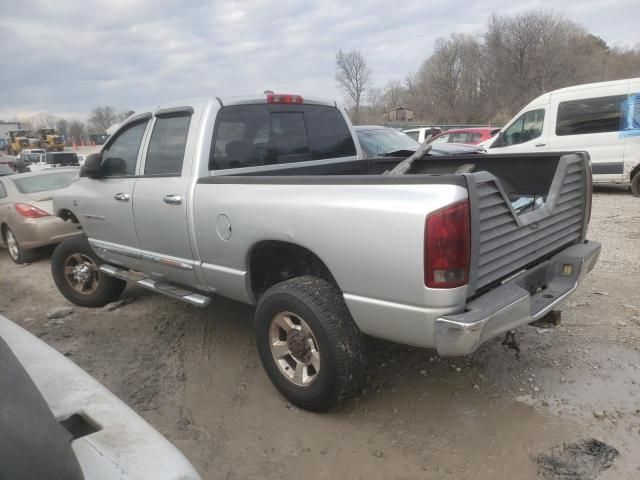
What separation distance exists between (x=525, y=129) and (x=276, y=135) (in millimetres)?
8555

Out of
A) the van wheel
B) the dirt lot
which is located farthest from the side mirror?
the van wheel

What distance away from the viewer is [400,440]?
9.00 feet

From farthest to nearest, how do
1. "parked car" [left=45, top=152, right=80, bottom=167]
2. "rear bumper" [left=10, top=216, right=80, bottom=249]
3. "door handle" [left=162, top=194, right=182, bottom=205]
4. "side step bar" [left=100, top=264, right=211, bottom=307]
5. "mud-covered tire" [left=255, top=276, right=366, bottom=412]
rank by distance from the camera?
"parked car" [left=45, top=152, right=80, bottom=167] → "rear bumper" [left=10, top=216, right=80, bottom=249] → "side step bar" [left=100, top=264, right=211, bottom=307] → "door handle" [left=162, top=194, right=182, bottom=205] → "mud-covered tire" [left=255, top=276, right=366, bottom=412]

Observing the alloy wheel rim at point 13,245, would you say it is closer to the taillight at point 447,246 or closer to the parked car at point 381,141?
the parked car at point 381,141

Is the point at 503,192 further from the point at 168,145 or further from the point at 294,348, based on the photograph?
the point at 168,145

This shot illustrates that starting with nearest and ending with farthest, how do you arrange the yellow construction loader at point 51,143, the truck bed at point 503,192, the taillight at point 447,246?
the taillight at point 447,246 → the truck bed at point 503,192 → the yellow construction loader at point 51,143

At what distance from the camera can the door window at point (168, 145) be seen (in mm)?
3723

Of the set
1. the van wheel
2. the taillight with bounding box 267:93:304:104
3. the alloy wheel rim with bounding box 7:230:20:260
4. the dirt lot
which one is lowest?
the dirt lot

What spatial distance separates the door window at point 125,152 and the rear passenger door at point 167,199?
21 cm

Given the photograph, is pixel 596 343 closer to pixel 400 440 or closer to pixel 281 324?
pixel 400 440

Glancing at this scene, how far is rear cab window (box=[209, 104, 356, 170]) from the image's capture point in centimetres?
368

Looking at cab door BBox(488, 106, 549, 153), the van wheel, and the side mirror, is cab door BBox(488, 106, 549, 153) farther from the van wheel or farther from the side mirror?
the side mirror

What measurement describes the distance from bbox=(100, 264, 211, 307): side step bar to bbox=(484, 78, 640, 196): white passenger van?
8894 millimetres

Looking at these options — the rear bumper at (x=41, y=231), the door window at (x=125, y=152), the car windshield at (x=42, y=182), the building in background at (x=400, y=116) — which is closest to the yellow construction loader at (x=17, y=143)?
the building in background at (x=400, y=116)
